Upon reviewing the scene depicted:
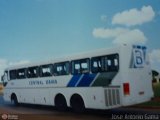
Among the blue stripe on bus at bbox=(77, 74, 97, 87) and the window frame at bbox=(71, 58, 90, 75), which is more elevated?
the window frame at bbox=(71, 58, 90, 75)

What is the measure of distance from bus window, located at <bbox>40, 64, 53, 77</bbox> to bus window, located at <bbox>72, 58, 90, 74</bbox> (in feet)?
7.48

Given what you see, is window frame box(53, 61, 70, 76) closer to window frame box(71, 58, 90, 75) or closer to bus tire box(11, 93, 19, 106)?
window frame box(71, 58, 90, 75)

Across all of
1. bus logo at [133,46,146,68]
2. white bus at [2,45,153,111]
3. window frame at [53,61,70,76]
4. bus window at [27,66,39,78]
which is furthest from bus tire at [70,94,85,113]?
bus window at [27,66,39,78]

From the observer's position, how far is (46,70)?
787 inches

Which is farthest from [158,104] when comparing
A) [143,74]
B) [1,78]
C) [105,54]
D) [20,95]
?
[1,78]

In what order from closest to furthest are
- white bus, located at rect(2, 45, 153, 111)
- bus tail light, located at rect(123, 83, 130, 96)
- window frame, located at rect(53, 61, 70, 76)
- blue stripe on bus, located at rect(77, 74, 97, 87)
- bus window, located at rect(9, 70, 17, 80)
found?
1. bus tail light, located at rect(123, 83, 130, 96)
2. white bus, located at rect(2, 45, 153, 111)
3. blue stripe on bus, located at rect(77, 74, 97, 87)
4. window frame, located at rect(53, 61, 70, 76)
5. bus window, located at rect(9, 70, 17, 80)

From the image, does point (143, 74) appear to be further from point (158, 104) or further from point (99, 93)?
point (158, 104)

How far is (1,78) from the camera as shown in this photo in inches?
1022

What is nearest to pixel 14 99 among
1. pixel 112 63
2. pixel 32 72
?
pixel 32 72

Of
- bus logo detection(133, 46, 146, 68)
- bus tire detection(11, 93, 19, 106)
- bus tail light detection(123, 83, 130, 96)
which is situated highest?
bus logo detection(133, 46, 146, 68)

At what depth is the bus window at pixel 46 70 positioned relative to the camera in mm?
19522

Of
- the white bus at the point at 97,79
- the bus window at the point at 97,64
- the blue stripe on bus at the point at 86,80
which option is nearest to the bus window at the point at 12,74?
the white bus at the point at 97,79

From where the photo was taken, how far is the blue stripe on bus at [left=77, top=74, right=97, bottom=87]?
16359mm

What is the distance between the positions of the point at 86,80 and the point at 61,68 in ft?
7.87
